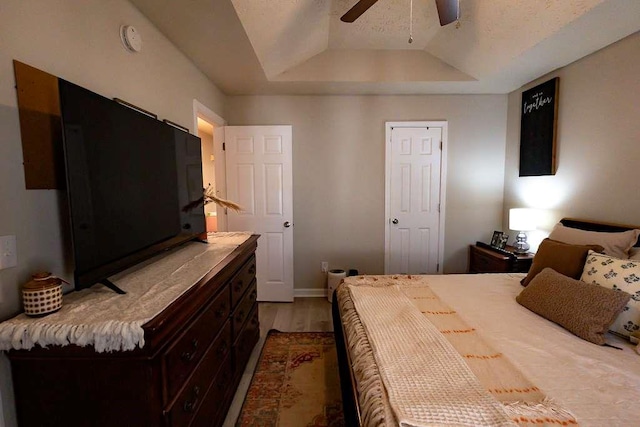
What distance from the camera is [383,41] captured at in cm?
294

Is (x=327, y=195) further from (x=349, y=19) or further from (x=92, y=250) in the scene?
(x=92, y=250)

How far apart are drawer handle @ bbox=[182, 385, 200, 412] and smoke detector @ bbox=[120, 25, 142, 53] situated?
1822mm

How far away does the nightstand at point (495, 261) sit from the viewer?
280cm

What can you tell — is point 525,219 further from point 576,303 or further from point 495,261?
point 576,303

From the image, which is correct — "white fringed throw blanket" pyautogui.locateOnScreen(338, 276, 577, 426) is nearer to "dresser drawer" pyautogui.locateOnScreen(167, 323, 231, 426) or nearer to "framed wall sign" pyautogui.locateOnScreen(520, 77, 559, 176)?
"dresser drawer" pyautogui.locateOnScreen(167, 323, 231, 426)

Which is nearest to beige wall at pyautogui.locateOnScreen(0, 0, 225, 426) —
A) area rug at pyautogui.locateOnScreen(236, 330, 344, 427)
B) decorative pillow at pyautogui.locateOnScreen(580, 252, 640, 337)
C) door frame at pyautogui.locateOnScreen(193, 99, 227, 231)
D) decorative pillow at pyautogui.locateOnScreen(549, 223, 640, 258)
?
area rug at pyautogui.locateOnScreen(236, 330, 344, 427)

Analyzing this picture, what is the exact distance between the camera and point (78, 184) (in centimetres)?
103

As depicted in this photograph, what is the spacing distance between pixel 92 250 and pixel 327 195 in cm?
271

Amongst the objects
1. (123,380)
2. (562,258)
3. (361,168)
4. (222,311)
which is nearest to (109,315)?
(123,380)

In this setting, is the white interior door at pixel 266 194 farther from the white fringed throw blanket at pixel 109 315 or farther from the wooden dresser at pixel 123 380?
the wooden dresser at pixel 123 380

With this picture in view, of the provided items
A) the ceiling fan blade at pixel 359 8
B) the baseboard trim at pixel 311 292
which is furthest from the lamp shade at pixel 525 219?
the ceiling fan blade at pixel 359 8

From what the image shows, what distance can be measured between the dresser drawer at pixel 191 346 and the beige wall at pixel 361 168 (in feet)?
6.95

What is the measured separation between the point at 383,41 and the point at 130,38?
90.9 inches

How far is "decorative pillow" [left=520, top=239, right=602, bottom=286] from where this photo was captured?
1.74 metres
